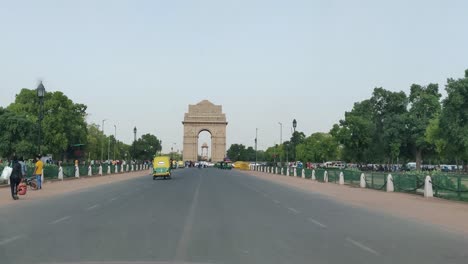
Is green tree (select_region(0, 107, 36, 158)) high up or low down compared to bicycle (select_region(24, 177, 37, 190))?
up

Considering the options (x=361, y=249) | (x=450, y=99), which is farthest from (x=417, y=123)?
(x=361, y=249)

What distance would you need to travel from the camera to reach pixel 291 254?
9828mm

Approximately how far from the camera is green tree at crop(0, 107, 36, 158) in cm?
7169

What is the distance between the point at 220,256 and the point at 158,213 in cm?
844

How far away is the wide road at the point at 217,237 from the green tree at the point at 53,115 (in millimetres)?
65916

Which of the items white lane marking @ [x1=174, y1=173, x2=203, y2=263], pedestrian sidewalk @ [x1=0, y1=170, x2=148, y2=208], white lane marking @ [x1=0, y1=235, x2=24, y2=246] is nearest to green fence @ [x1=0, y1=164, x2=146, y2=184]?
pedestrian sidewalk @ [x1=0, y1=170, x2=148, y2=208]

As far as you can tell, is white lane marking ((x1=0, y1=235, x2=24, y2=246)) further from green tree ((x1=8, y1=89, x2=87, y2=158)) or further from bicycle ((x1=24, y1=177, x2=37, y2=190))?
green tree ((x1=8, y1=89, x2=87, y2=158))

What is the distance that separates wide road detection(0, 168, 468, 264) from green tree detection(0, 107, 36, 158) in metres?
55.8

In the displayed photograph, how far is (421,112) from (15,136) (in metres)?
61.4

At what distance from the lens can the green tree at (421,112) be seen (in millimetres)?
87625

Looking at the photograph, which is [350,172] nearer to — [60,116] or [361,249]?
[361,249]

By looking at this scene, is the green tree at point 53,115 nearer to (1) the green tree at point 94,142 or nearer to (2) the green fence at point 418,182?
(1) the green tree at point 94,142

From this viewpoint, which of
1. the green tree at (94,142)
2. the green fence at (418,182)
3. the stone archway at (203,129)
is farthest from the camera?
the stone archway at (203,129)

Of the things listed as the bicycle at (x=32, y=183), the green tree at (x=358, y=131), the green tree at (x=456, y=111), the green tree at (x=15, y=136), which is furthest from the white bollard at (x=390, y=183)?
the green tree at (x=358, y=131)
